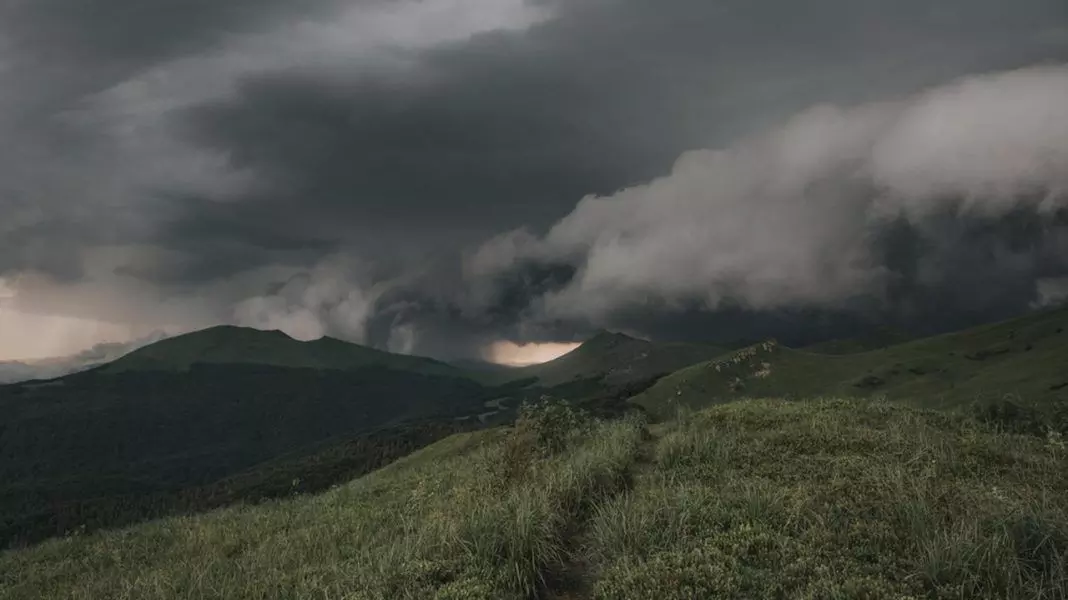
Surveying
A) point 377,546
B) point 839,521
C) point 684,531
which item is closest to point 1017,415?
point 839,521

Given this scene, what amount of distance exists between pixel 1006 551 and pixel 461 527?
9784 mm

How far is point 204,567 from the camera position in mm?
15609

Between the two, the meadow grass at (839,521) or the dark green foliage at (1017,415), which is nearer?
the meadow grass at (839,521)

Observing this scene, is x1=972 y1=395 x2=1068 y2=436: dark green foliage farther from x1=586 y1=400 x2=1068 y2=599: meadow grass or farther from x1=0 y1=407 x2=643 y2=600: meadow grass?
x1=0 y1=407 x2=643 y2=600: meadow grass

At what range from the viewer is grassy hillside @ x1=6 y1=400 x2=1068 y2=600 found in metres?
10.2

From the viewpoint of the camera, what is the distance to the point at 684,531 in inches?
474

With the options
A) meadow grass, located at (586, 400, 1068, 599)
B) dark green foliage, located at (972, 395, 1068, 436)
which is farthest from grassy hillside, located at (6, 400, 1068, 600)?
dark green foliage, located at (972, 395, 1068, 436)

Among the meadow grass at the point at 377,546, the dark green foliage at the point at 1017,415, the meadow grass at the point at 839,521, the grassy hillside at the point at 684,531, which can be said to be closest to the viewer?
the meadow grass at the point at 839,521

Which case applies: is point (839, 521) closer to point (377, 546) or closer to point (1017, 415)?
point (377, 546)

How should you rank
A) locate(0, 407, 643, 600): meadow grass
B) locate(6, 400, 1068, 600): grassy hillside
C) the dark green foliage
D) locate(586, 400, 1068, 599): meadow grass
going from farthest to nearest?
1. the dark green foliage
2. locate(0, 407, 643, 600): meadow grass
3. locate(6, 400, 1068, 600): grassy hillside
4. locate(586, 400, 1068, 599): meadow grass

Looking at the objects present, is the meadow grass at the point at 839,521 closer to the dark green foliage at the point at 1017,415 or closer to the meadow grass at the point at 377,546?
the meadow grass at the point at 377,546

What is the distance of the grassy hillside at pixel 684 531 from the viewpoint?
10.2m

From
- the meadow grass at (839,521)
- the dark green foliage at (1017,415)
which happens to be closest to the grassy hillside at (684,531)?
the meadow grass at (839,521)

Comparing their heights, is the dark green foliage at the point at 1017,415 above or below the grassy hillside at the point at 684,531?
below
